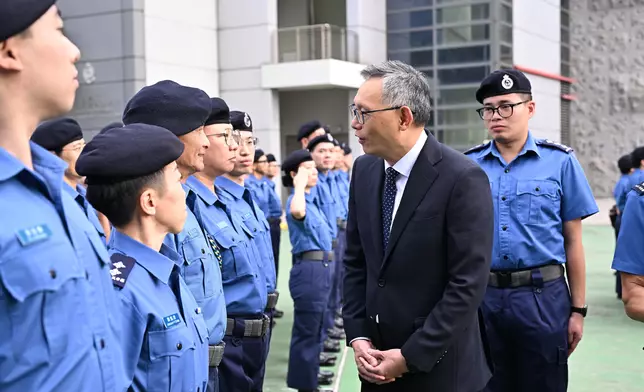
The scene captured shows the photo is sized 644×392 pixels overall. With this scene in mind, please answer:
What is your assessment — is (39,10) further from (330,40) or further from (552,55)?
(552,55)

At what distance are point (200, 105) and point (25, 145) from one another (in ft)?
→ 4.18

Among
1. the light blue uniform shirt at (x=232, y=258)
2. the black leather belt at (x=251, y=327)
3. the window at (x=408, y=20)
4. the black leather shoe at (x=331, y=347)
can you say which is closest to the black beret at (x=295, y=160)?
the black leather shoe at (x=331, y=347)

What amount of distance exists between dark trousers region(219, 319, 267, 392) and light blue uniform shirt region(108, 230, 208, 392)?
940mm

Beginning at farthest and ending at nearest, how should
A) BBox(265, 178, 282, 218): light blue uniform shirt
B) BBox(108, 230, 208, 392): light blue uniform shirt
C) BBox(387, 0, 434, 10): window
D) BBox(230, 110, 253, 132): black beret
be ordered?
BBox(387, 0, 434, 10): window → BBox(265, 178, 282, 218): light blue uniform shirt → BBox(230, 110, 253, 132): black beret → BBox(108, 230, 208, 392): light blue uniform shirt

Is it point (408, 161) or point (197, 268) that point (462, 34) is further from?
point (197, 268)

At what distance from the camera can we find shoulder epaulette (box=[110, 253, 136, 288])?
1.82 m

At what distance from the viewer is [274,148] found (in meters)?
17.5

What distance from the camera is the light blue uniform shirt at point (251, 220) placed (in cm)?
319

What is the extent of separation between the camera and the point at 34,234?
1270 millimetres

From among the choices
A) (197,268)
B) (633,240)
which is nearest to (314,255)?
(197,268)

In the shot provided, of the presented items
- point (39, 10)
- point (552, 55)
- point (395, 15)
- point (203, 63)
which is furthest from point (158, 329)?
point (552, 55)

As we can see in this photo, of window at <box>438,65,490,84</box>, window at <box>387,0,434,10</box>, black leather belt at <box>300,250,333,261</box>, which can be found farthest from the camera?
window at <box>387,0,434,10</box>

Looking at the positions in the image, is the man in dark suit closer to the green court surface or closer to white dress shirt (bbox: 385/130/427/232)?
white dress shirt (bbox: 385/130/427/232)

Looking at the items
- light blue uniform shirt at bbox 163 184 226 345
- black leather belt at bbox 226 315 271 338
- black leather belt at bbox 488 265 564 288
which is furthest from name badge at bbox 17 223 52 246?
black leather belt at bbox 488 265 564 288
